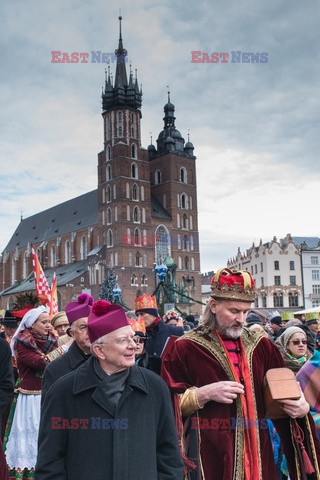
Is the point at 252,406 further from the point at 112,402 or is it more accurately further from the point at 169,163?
the point at 169,163

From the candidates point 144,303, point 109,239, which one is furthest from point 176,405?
point 109,239

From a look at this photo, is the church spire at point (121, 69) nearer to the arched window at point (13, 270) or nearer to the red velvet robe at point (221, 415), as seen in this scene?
the arched window at point (13, 270)

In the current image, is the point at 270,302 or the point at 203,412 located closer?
the point at 203,412

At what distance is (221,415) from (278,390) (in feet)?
1.47

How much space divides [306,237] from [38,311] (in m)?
67.0

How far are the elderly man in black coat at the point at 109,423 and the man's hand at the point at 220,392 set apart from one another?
1.24 ft

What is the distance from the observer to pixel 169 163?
65375 mm

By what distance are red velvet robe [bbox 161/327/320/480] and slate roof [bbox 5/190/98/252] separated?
62.3m

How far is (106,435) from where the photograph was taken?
263 cm

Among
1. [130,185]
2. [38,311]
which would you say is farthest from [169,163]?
[38,311]

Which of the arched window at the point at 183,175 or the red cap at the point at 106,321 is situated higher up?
the arched window at the point at 183,175

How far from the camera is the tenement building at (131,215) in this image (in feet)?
192

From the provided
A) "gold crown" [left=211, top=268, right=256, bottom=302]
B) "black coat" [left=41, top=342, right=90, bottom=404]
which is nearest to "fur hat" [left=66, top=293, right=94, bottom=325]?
"black coat" [left=41, top=342, right=90, bottom=404]

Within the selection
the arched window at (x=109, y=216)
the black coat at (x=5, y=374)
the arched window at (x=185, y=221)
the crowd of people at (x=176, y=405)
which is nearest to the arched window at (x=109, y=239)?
the arched window at (x=109, y=216)
